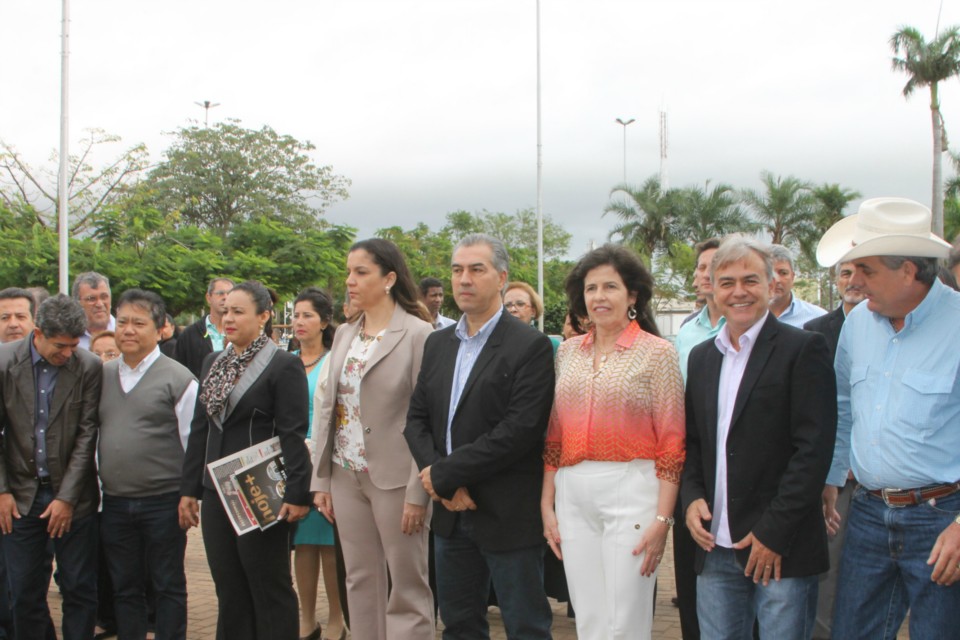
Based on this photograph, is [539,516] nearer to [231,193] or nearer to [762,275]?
[762,275]

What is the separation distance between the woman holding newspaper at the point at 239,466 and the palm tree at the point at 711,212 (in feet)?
119

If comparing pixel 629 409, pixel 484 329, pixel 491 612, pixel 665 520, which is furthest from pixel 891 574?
pixel 491 612

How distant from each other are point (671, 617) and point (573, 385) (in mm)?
2674

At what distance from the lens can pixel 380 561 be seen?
4.17 m

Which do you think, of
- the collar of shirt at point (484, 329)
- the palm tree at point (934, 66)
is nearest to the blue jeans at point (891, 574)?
the collar of shirt at point (484, 329)

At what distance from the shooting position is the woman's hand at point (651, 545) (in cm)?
315

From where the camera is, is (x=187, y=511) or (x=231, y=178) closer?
(x=187, y=511)

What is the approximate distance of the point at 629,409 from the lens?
325 cm

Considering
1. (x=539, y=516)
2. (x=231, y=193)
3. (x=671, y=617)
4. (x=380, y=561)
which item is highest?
(x=231, y=193)

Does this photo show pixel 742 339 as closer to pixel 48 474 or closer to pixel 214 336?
pixel 48 474

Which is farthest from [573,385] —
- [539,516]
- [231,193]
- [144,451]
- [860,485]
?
[231,193]

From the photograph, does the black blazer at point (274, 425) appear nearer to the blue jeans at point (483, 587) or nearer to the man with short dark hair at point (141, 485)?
the man with short dark hair at point (141, 485)

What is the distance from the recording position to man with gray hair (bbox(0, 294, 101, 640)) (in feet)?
14.8

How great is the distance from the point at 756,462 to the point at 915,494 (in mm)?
519
